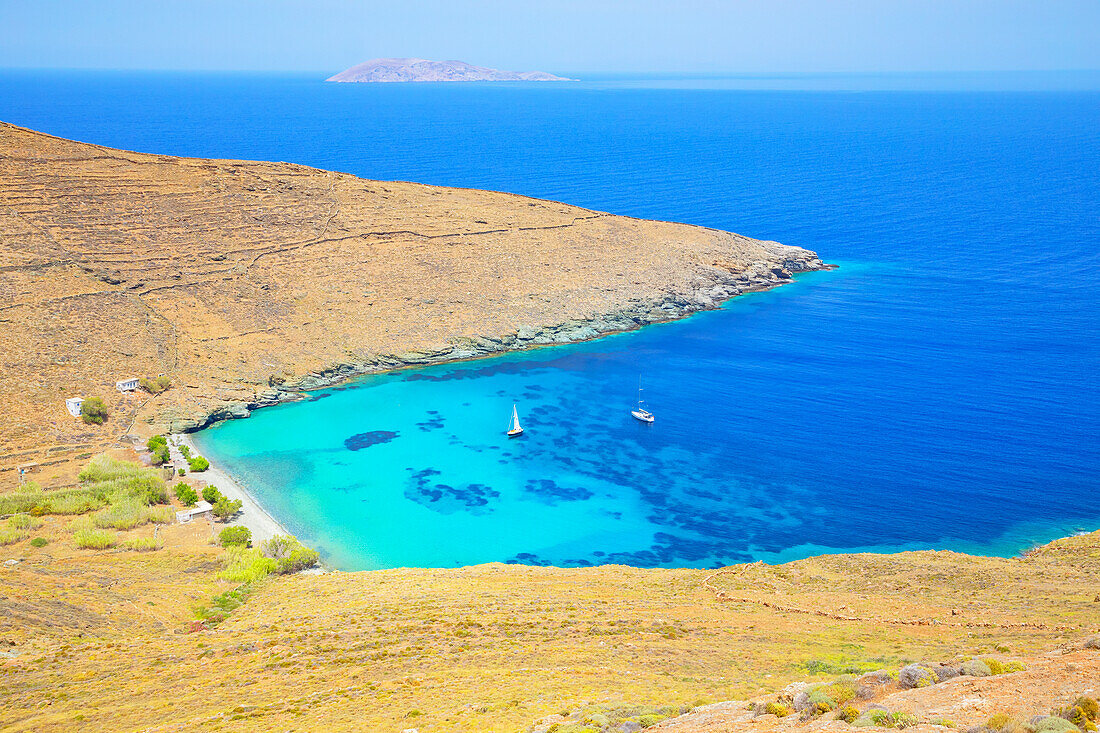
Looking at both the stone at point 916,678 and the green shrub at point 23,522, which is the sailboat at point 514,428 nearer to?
the green shrub at point 23,522

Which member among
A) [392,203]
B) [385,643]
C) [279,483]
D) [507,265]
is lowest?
[279,483]

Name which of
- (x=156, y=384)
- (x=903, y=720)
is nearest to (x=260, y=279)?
(x=156, y=384)

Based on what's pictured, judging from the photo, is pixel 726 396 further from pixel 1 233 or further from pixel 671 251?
pixel 1 233

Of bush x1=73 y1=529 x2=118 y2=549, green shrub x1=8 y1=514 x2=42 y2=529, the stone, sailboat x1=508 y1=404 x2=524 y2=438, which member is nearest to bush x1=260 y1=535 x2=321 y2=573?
bush x1=73 y1=529 x2=118 y2=549

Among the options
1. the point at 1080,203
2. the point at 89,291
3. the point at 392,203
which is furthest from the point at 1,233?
the point at 1080,203

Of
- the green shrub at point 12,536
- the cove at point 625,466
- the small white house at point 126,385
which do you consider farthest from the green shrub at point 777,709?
the small white house at point 126,385

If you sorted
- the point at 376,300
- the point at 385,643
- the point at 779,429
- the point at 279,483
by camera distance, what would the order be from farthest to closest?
the point at 376,300 → the point at 779,429 → the point at 279,483 → the point at 385,643

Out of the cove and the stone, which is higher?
the stone

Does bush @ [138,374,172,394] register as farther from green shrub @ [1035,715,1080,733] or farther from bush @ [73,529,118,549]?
green shrub @ [1035,715,1080,733]
